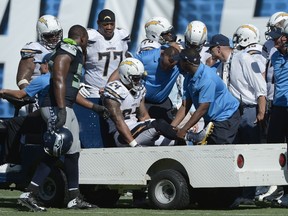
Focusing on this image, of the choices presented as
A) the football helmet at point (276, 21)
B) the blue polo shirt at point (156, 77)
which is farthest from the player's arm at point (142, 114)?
the football helmet at point (276, 21)

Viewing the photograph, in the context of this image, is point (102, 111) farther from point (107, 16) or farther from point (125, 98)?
point (107, 16)

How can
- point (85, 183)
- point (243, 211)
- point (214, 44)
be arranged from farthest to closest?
point (214, 44), point (85, 183), point (243, 211)

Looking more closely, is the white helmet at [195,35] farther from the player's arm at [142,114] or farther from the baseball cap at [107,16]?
the baseball cap at [107,16]

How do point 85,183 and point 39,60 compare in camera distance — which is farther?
point 39,60

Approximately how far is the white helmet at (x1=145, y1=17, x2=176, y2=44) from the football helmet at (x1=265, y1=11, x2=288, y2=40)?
101 cm

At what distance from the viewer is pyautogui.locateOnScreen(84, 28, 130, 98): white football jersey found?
10.7m

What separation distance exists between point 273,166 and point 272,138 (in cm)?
84

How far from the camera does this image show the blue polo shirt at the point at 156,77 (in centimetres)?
1005

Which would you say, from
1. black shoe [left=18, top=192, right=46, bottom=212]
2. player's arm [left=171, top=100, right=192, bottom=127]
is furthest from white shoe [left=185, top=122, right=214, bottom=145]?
black shoe [left=18, top=192, right=46, bottom=212]

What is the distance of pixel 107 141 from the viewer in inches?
385

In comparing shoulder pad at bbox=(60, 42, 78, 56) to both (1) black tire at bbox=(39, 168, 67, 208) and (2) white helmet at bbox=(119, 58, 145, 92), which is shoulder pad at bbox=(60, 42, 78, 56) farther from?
(1) black tire at bbox=(39, 168, 67, 208)

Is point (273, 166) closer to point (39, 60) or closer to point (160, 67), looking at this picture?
point (160, 67)

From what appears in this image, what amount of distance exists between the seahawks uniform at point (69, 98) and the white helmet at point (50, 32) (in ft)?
4.80

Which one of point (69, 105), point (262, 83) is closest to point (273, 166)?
point (262, 83)
